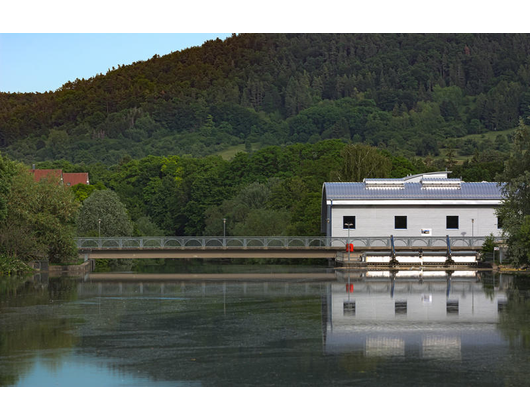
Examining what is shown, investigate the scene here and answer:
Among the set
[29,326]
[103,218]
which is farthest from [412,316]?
[103,218]

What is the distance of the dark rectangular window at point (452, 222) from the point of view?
56.6 metres

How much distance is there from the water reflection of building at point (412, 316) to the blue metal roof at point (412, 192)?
14.0 m

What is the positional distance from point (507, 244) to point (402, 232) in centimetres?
993

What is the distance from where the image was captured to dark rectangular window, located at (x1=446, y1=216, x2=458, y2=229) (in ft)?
186

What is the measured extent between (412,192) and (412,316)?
30778 millimetres

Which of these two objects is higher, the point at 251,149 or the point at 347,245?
the point at 251,149

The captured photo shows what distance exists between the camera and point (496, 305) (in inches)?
1179

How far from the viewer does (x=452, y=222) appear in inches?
2232

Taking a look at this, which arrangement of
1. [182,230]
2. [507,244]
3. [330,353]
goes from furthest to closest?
[182,230] < [507,244] < [330,353]

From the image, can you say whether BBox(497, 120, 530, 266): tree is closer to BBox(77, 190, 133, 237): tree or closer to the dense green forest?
the dense green forest

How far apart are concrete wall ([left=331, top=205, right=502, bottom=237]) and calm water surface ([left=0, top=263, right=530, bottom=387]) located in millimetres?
16429
